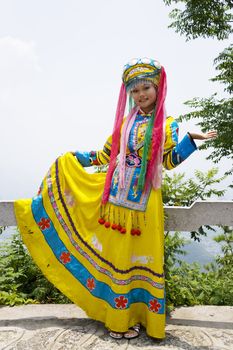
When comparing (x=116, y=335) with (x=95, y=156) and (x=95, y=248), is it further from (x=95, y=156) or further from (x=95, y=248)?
(x=95, y=156)

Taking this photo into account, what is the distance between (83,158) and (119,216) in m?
0.61

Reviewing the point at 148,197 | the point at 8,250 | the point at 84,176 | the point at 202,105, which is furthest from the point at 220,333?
the point at 202,105

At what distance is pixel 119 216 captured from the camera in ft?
8.46

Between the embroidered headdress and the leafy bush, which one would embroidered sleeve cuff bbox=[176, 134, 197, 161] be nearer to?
the embroidered headdress

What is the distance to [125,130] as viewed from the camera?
103 inches

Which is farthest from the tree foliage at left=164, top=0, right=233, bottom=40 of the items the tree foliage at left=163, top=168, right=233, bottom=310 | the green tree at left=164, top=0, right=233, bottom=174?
the tree foliage at left=163, top=168, right=233, bottom=310

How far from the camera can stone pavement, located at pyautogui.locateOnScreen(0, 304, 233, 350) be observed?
2.47 meters

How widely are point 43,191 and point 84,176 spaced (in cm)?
37

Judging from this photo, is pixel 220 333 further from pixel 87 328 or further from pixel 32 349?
pixel 32 349

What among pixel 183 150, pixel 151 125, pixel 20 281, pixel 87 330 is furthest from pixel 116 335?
pixel 151 125

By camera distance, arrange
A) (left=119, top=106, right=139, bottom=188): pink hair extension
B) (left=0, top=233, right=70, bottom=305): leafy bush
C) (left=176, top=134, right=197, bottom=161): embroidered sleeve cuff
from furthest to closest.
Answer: (left=0, top=233, right=70, bottom=305): leafy bush < (left=119, top=106, right=139, bottom=188): pink hair extension < (left=176, top=134, right=197, bottom=161): embroidered sleeve cuff

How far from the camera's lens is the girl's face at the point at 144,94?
252 centimetres

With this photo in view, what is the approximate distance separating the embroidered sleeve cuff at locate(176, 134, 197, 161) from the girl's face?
386mm

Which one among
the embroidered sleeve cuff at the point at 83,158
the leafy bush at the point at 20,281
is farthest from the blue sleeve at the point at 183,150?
the leafy bush at the point at 20,281
